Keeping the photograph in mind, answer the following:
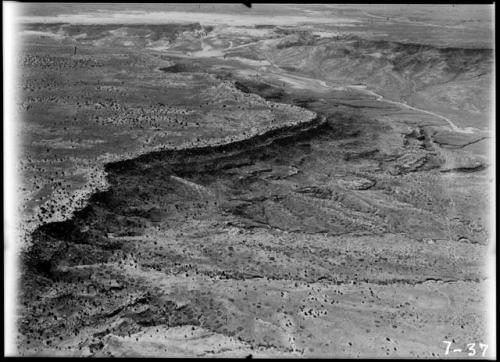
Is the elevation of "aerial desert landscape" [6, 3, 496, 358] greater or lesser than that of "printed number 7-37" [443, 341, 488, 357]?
greater

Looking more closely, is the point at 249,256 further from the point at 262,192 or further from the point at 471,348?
the point at 471,348

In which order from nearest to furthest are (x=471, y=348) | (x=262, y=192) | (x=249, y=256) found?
(x=471, y=348) < (x=249, y=256) < (x=262, y=192)

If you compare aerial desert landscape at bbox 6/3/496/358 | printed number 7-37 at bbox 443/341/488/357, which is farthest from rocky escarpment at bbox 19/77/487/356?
printed number 7-37 at bbox 443/341/488/357

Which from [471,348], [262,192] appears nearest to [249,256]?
[262,192]

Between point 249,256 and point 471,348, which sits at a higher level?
point 249,256

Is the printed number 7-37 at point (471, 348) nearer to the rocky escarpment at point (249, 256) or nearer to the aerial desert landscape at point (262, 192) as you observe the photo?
the aerial desert landscape at point (262, 192)

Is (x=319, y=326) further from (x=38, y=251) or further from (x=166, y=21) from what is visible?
(x=166, y=21)

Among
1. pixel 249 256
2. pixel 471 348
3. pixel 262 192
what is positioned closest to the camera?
pixel 471 348

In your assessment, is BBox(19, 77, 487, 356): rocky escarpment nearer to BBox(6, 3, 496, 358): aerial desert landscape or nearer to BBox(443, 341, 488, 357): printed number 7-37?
BBox(6, 3, 496, 358): aerial desert landscape

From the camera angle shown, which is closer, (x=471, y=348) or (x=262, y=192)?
(x=471, y=348)
